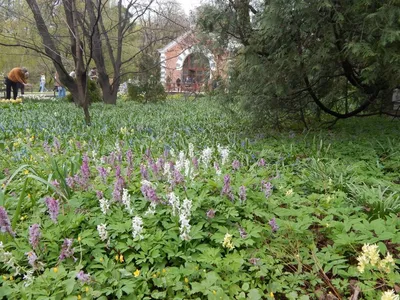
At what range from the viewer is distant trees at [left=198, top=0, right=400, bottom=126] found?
398cm

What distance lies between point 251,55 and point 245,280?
12.9 ft

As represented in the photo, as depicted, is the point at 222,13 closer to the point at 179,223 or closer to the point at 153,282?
the point at 179,223

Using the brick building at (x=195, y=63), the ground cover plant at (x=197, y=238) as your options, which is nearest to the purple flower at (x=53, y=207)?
the ground cover plant at (x=197, y=238)

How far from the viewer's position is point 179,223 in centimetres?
225

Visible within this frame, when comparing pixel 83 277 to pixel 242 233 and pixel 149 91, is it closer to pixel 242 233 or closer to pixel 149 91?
pixel 242 233

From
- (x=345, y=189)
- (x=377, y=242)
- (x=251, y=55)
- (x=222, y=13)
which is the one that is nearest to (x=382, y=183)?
(x=345, y=189)

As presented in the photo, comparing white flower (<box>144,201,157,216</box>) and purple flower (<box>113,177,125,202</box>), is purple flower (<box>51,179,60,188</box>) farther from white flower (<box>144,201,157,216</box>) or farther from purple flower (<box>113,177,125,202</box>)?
white flower (<box>144,201,157,216</box>)

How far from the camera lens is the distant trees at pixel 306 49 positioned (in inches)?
157

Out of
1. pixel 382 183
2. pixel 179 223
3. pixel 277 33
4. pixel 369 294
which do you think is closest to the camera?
pixel 369 294

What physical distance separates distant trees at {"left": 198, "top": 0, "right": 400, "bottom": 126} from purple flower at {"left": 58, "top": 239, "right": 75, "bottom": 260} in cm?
346

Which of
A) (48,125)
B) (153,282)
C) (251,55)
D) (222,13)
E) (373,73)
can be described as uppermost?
(222,13)

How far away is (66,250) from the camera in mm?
1969

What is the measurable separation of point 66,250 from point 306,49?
401 cm

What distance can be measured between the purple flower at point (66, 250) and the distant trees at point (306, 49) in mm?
3462
